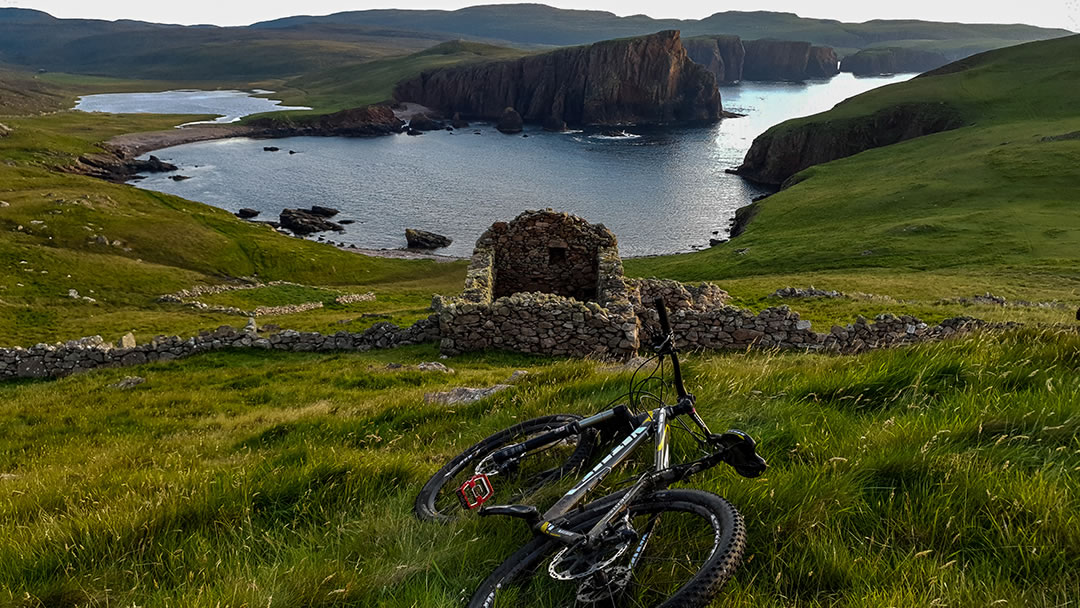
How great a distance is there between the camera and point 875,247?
43156mm

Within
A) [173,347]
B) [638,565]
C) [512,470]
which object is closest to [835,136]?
[173,347]

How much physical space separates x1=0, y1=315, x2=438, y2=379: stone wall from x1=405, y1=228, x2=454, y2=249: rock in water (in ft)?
161

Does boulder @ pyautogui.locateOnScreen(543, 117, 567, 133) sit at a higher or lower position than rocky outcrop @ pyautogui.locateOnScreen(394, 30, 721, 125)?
lower

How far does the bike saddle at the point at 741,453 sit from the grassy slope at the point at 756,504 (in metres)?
0.18

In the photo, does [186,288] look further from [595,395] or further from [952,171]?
[952,171]

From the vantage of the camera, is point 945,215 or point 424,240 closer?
point 945,215

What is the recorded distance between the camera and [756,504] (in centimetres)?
430

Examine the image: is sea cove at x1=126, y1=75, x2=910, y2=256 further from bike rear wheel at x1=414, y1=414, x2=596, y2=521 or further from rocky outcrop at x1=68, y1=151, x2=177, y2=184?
bike rear wheel at x1=414, y1=414, x2=596, y2=521

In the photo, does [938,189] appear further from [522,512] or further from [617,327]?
[522,512]

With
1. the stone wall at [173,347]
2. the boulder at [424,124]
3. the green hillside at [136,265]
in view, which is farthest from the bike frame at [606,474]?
the boulder at [424,124]

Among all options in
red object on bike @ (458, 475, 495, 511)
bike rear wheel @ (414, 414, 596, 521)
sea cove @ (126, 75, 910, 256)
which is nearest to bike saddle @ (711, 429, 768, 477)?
bike rear wheel @ (414, 414, 596, 521)

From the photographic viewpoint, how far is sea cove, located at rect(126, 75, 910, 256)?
82000mm

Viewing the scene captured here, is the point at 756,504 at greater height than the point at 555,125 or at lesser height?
lesser

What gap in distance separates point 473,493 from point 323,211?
89.1m
